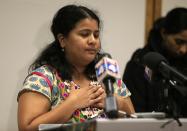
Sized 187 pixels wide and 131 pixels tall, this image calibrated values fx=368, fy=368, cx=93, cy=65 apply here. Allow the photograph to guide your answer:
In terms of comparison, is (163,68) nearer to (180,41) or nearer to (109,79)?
Answer: (109,79)

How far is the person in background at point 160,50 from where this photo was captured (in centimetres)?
182

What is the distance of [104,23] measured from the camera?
2.11m

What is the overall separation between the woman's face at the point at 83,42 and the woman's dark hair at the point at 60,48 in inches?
1.0

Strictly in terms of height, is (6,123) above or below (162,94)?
below

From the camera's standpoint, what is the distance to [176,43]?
1.84 meters

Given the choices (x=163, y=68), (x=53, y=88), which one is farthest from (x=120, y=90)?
(x=163, y=68)

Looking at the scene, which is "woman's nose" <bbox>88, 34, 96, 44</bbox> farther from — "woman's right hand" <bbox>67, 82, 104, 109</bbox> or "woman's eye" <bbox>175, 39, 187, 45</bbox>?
"woman's eye" <bbox>175, 39, 187, 45</bbox>

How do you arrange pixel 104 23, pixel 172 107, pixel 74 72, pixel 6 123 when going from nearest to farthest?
pixel 172 107 → pixel 74 72 → pixel 6 123 → pixel 104 23

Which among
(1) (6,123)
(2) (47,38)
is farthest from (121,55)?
(1) (6,123)

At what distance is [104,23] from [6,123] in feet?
2.54

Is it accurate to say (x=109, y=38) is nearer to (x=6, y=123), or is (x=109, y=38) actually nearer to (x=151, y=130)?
Answer: (x=6, y=123)

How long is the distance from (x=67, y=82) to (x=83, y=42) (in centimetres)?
18

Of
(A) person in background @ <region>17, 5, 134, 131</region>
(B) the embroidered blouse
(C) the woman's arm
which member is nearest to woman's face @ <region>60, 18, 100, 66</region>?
(A) person in background @ <region>17, 5, 134, 131</region>

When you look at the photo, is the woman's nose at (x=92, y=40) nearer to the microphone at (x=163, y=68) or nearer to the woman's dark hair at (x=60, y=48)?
the woman's dark hair at (x=60, y=48)
